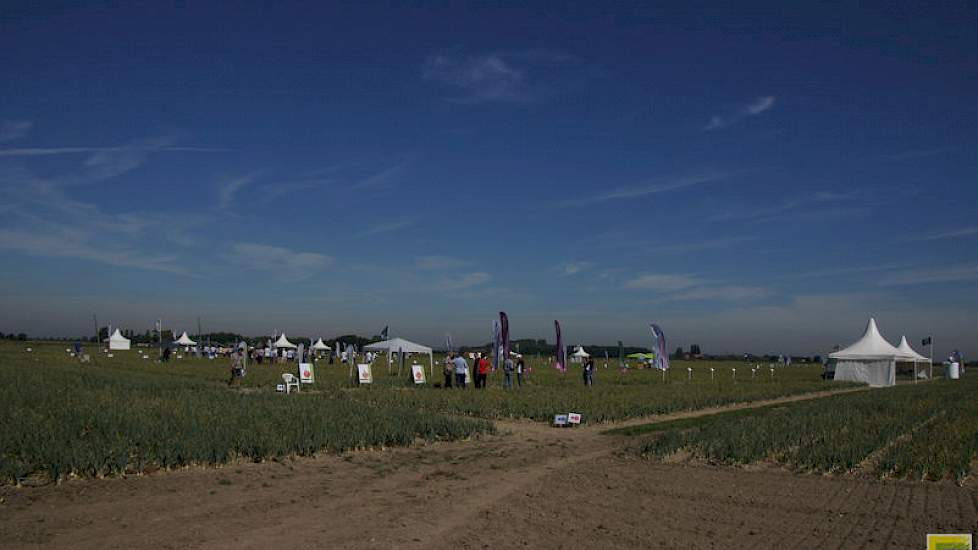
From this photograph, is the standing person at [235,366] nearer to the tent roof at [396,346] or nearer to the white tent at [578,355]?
the tent roof at [396,346]

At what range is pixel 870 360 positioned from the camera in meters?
46.1

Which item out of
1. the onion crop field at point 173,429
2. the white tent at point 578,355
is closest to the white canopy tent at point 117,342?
the white tent at point 578,355

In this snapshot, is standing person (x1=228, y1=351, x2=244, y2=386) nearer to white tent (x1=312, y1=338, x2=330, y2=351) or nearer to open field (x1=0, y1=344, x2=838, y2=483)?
open field (x1=0, y1=344, x2=838, y2=483)

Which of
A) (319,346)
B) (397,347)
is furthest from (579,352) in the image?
(397,347)

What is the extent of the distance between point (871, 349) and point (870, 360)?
0.94 m

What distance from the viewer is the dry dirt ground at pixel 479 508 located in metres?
8.00

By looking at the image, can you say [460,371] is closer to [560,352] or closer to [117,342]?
[560,352]

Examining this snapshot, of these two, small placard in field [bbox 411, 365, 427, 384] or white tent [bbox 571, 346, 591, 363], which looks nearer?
small placard in field [bbox 411, 365, 427, 384]

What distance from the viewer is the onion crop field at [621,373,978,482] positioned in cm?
1248

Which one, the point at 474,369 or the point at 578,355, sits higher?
the point at 474,369

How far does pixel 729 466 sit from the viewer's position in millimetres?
13148

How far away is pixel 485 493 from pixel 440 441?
5604mm

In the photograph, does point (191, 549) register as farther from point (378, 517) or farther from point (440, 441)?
point (440, 441)

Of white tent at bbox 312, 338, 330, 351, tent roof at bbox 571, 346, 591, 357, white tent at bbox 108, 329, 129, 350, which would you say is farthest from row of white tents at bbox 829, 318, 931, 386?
white tent at bbox 108, 329, 129, 350
